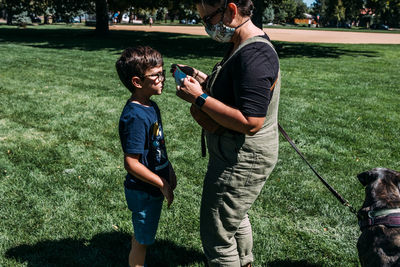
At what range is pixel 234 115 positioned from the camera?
6.14ft

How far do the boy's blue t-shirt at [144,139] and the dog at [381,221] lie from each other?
1.45 metres

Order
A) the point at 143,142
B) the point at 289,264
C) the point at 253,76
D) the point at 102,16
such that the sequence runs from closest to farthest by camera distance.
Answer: the point at 253,76 → the point at 143,142 → the point at 289,264 → the point at 102,16

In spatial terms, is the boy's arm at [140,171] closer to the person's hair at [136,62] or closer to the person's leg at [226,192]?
the person's leg at [226,192]

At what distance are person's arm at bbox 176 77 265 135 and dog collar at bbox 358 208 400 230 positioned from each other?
110 centimetres

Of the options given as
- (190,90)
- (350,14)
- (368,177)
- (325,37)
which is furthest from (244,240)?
(350,14)

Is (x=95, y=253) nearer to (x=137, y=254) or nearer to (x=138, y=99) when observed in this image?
(x=137, y=254)

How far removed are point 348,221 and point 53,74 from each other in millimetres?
10093

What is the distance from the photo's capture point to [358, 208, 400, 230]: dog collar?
89.4 inches

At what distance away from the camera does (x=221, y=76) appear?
2.00 metres

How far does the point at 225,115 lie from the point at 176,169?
3.21 m

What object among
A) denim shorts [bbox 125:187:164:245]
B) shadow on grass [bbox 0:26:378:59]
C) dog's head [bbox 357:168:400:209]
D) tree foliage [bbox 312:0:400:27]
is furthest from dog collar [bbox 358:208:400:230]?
tree foliage [bbox 312:0:400:27]

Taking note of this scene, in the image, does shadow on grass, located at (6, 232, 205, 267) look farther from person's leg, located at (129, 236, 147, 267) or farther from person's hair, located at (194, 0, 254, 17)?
person's hair, located at (194, 0, 254, 17)

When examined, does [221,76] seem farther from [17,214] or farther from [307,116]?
[307,116]

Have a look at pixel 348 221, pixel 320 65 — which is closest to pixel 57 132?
pixel 348 221
